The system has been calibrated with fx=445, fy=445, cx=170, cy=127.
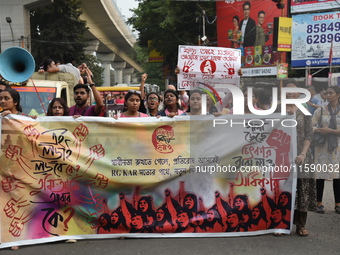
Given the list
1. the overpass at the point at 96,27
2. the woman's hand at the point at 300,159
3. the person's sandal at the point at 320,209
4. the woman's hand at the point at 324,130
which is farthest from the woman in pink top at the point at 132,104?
the overpass at the point at 96,27

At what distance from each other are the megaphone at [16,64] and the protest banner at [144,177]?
2.06m

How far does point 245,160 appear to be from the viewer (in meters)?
5.07

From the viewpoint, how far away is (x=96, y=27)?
126 feet

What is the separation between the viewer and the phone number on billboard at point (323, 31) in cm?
2214

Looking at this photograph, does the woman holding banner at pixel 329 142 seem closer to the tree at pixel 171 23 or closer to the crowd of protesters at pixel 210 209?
the crowd of protesters at pixel 210 209

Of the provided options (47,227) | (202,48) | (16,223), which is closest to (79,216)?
(47,227)

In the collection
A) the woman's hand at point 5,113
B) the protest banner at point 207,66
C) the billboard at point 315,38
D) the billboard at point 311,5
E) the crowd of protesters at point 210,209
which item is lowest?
the crowd of protesters at point 210,209

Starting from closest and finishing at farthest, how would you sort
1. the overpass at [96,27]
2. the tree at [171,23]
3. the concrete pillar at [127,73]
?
the overpass at [96,27] < the tree at [171,23] < the concrete pillar at [127,73]

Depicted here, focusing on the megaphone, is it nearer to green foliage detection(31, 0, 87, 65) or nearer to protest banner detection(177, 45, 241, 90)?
protest banner detection(177, 45, 241, 90)

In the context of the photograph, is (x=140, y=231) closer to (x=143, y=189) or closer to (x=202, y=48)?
(x=143, y=189)

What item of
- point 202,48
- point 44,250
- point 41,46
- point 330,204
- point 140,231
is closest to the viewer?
point 44,250

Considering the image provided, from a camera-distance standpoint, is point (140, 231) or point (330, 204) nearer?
point (140, 231)

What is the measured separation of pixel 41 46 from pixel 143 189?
2528 cm

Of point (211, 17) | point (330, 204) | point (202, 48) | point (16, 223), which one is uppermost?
point (211, 17)
